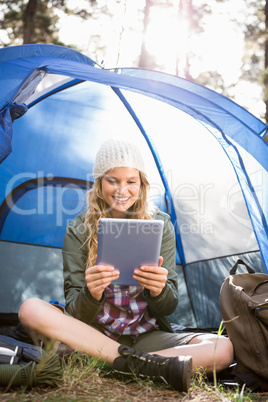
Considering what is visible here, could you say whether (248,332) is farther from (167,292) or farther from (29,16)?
(29,16)

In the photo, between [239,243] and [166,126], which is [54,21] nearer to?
[166,126]

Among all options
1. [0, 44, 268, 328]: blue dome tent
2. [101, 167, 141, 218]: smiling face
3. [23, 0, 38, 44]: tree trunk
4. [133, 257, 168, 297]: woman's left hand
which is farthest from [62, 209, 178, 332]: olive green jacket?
[23, 0, 38, 44]: tree trunk

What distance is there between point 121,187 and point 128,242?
0.46 meters

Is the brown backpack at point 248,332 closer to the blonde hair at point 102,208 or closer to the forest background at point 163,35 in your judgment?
the blonde hair at point 102,208

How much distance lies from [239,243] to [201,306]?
514 millimetres

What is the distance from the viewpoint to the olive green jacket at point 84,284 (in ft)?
6.36

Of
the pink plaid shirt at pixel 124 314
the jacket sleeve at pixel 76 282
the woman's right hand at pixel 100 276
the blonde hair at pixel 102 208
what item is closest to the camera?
the woman's right hand at pixel 100 276

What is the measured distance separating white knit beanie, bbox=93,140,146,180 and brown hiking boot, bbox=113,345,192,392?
84cm

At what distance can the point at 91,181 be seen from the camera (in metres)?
3.28

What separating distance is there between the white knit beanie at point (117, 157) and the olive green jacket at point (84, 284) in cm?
32

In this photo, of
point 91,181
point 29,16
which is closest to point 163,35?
point 29,16

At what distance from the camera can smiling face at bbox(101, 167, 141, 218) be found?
7.14 ft

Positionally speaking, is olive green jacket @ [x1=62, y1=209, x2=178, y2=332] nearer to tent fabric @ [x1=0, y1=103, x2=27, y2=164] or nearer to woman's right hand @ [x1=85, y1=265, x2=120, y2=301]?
woman's right hand @ [x1=85, y1=265, x2=120, y2=301]

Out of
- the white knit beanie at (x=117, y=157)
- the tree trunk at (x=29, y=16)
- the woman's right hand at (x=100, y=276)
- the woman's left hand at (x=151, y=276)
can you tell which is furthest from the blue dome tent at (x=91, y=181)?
the tree trunk at (x=29, y=16)
